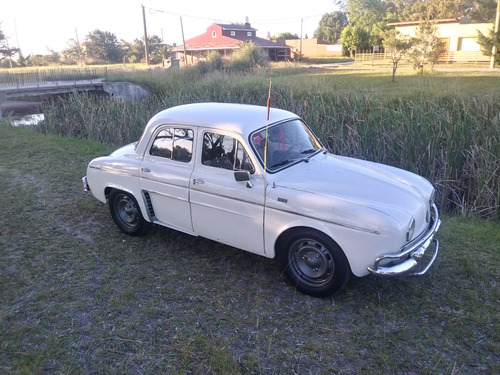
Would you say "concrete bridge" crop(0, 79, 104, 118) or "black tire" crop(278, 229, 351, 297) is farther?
"concrete bridge" crop(0, 79, 104, 118)

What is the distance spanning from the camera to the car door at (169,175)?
4.49 metres

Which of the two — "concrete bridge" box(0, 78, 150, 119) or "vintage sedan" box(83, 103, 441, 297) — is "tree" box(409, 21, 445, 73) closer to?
"concrete bridge" box(0, 78, 150, 119)

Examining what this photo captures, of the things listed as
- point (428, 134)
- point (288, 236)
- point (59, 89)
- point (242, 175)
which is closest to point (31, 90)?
point (59, 89)

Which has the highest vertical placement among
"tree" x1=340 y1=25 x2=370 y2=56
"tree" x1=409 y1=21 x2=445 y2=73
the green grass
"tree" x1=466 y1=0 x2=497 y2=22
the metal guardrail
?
"tree" x1=466 y1=0 x2=497 y2=22

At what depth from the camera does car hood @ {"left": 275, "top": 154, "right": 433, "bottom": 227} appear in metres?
3.56

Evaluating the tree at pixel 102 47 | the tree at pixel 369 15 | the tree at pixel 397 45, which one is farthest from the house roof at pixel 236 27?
the tree at pixel 397 45

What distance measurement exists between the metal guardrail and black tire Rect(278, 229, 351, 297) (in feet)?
75.5

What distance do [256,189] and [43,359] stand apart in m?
2.26

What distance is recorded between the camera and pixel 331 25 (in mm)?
81938

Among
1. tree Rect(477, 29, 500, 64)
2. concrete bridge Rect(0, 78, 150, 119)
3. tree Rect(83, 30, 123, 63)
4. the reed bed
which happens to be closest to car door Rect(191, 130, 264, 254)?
the reed bed

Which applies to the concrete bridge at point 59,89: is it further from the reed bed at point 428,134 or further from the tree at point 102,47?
the tree at point 102,47

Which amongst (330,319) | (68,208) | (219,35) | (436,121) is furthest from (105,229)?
(219,35)

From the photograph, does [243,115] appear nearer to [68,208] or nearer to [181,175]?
[181,175]

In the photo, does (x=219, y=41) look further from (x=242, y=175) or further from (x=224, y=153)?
(x=242, y=175)
